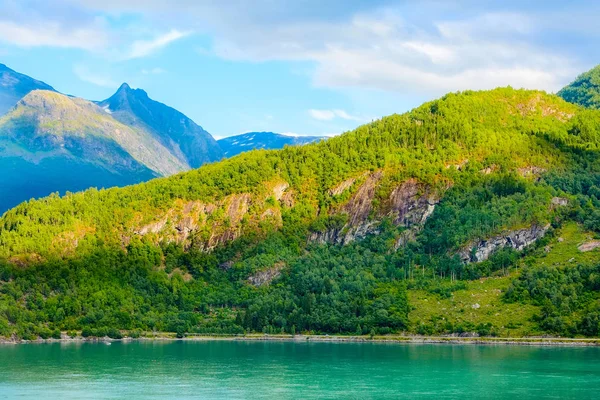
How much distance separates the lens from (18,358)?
644 ft

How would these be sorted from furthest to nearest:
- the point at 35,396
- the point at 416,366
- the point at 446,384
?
the point at 416,366, the point at 446,384, the point at 35,396

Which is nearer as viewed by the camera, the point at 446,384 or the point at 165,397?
the point at 165,397

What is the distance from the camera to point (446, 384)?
15325 centimetres

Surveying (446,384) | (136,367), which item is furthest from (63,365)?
(446,384)

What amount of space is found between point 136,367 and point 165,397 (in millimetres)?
41156

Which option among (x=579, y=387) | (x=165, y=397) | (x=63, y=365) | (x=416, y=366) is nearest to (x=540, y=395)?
(x=579, y=387)

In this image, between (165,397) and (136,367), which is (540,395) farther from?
(136,367)

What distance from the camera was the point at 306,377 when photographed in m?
164

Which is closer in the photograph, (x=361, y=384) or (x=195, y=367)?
(x=361, y=384)

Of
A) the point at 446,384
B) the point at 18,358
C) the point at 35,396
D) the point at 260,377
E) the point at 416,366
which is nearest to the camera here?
the point at 35,396

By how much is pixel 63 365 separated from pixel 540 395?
93167 mm

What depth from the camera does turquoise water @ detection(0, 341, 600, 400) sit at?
143 metres

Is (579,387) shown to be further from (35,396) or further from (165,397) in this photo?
(35,396)

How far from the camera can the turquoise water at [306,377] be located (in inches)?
5640
